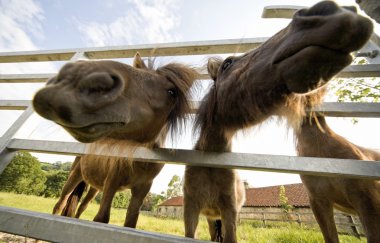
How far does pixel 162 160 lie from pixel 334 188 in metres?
1.87

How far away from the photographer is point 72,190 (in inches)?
178

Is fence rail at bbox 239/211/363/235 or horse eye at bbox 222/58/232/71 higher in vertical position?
fence rail at bbox 239/211/363/235

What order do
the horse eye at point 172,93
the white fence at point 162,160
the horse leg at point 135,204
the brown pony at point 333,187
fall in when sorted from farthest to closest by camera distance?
the horse leg at point 135,204 → the horse eye at point 172,93 → the brown pony at point 333,187 → the white fence at point 162,160

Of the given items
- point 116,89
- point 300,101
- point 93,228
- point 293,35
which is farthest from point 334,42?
point 93,228

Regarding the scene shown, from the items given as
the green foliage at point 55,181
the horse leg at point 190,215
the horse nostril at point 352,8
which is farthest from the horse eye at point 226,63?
the green foliage at point 55,181

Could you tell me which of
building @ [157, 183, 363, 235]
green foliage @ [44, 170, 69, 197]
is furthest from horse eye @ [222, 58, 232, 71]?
green foliage @ [44, 170, 69, 197]

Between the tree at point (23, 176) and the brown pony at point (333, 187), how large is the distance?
37.7 m

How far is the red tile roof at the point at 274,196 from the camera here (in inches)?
820

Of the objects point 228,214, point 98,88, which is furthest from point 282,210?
point 98,88

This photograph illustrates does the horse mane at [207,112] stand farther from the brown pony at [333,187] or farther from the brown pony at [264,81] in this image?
the brown pony at [333,187]

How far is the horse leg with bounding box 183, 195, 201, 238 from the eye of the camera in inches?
96.9

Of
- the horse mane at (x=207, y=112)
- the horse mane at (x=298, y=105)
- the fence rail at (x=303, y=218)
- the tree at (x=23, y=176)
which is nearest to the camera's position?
the horse mane at (x=298, y=105)

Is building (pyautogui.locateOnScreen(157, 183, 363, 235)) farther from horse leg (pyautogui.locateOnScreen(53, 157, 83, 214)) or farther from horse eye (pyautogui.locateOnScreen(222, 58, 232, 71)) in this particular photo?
horse eye (pyautogui.locateOnScreen(222, 58, 232, 71))

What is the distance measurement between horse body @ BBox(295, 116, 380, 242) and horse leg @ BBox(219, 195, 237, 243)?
3.15 ft
